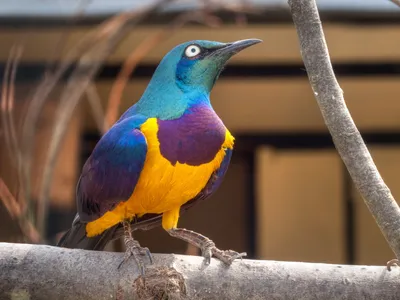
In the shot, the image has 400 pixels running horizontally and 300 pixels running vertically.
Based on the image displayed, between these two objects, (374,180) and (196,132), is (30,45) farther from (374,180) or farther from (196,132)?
(374,180)

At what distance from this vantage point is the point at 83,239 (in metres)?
1.69

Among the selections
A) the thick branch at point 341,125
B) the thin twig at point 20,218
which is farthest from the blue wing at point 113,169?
the thin twig at point 20,218

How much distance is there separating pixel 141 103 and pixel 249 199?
2.55 m

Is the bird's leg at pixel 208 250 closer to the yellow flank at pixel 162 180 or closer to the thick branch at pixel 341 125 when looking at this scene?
the yellow flank at pixel 162 180

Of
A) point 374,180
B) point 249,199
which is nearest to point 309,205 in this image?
point 249,199

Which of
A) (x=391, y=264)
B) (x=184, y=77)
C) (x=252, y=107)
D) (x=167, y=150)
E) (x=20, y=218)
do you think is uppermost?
(x=252, y=107)

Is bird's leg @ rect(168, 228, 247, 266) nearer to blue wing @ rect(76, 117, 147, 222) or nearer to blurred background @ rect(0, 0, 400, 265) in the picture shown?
blue wing @ rect(76, 117, 147, 222)

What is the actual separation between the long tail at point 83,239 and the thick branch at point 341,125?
63cm

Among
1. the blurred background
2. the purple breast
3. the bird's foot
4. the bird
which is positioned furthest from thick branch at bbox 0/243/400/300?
the blurred background

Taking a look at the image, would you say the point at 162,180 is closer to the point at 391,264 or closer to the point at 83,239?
the point at 83,239

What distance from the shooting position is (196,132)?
1506 mm

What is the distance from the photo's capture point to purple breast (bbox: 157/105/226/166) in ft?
4.93

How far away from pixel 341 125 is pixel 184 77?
0.46 meters

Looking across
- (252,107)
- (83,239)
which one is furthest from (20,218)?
(252,107)
